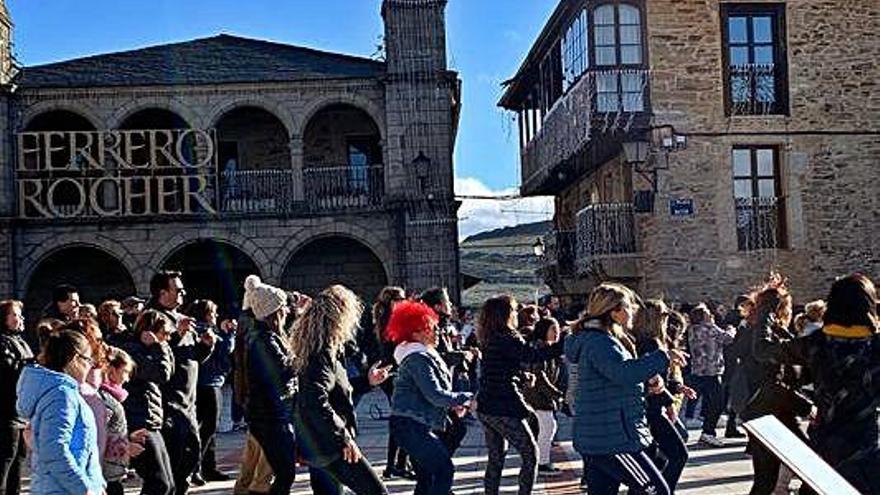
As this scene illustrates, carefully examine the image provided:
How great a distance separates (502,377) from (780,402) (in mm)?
1853

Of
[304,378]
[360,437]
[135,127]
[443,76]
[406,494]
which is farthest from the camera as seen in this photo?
[135,127]

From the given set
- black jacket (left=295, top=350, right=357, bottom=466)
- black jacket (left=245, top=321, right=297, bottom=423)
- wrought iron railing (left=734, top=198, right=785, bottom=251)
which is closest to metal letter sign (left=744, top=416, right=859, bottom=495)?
black jacket (left=295, top=350, right=357, bottom=466)

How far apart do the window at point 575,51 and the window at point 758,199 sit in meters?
3.41

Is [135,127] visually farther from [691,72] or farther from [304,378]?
[304,378]

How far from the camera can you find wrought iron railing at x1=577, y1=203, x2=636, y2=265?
23094 mm

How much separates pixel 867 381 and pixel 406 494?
4.96 m

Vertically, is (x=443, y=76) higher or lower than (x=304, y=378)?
higher

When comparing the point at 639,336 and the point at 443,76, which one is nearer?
the point at 639,336

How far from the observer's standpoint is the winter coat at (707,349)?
13656 mm

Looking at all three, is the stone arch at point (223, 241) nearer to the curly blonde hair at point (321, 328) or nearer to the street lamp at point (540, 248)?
the street lamp at point (540, 248)

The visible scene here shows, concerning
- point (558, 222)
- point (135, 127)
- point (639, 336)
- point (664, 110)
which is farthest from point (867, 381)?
point (558, 222)

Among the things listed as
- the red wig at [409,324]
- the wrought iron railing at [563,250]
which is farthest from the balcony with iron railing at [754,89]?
the red wig at [409,324]

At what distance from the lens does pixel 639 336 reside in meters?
8.67

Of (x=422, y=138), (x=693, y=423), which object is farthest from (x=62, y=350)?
(x=422, y=138)
